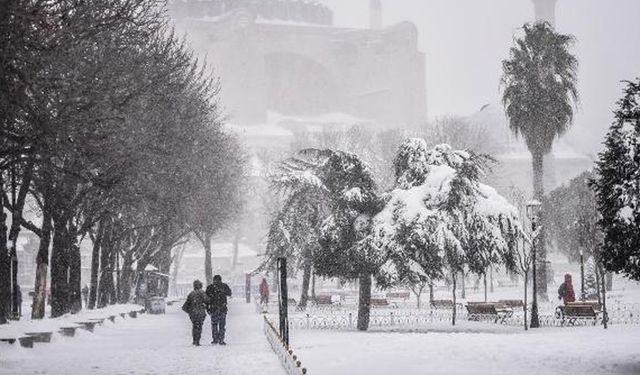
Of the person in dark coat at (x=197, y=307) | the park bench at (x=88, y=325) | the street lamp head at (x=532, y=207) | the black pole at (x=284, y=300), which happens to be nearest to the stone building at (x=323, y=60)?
the street lamp head at (x=532, y=207)

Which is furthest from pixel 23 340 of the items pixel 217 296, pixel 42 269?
pixel 42 269

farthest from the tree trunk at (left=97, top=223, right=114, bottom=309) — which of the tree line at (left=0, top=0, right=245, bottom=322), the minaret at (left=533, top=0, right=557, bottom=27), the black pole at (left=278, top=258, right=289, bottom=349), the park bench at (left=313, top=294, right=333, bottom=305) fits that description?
the minaret at (left=533, top=0, right=557, bottom=27)

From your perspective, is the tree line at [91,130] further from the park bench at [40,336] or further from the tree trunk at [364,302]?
the tree trunk at [364,302]

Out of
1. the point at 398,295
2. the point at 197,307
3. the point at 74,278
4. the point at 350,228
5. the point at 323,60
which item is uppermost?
the point at 323,60

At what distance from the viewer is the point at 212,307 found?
18.0 m

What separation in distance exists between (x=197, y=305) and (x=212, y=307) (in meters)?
0.43

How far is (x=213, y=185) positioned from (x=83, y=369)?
2133 cm

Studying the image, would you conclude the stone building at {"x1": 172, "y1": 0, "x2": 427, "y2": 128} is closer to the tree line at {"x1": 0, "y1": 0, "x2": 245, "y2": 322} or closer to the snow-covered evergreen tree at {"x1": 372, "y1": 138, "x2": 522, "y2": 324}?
the tree line at {"x1": 0, "y1": 0, "x2": 245, "y2": 322}

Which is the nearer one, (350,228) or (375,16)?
(350,228)

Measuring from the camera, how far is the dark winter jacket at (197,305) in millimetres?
18062

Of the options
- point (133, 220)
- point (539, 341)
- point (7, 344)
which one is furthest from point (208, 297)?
point (133, 220)

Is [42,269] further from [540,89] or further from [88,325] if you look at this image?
[540,89]

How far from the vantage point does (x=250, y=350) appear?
53.4 feet

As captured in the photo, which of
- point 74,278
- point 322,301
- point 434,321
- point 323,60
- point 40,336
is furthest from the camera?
point 323,60
